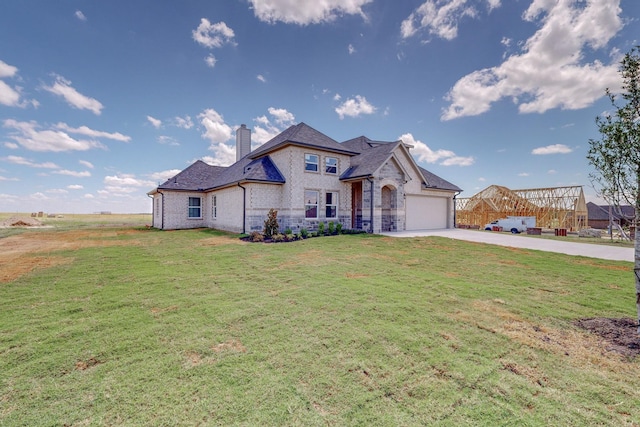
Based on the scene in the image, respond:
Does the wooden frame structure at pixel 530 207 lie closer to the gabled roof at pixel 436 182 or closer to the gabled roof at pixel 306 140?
A: the gabled roof at pixel 436 182

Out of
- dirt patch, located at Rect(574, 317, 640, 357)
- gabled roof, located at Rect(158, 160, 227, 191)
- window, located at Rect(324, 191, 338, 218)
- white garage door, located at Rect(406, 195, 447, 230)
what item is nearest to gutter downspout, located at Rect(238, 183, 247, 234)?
window, located at Rect(324, 191, 338, 218)

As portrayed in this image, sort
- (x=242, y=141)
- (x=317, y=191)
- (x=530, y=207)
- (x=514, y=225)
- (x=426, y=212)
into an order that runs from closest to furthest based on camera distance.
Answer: (x=317, y=191), (x=426, y=212), (x=514, y=225), (x=242, y=141), (x=530, y=207)

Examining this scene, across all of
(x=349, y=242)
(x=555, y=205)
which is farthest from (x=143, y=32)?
(x=555, y=205)

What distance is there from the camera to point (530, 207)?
31.7 meters

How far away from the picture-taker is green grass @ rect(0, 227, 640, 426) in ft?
7.87

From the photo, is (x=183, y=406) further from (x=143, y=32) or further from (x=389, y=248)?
(x=143, y=32)

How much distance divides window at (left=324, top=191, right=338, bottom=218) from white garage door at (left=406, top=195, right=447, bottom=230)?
638 cm

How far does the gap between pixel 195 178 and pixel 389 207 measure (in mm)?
18301

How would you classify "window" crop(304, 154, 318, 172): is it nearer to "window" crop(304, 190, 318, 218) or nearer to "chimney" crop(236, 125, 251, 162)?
"window" crop(304, 190, 318, 218)

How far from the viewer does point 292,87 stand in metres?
20.1

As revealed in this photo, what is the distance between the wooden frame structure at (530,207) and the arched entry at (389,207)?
71.1ft

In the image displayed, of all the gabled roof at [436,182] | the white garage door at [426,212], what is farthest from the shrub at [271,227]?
the gabled roof at [436,182]

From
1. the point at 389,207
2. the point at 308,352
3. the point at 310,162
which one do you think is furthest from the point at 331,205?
the point at 308,352

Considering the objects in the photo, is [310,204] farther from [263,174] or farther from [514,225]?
[514,225]
